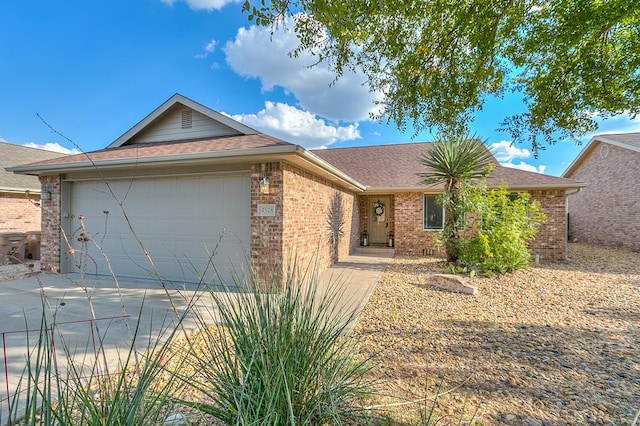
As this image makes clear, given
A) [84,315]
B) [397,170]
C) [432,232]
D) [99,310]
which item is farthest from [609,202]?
[84,315]

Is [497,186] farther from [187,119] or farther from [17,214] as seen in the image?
[17,214]

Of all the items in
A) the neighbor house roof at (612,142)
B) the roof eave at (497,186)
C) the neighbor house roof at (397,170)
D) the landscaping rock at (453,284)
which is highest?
the neighbor house roof at (612,142)

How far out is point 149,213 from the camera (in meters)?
7.20

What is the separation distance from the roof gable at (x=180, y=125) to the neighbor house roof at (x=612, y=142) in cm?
1692

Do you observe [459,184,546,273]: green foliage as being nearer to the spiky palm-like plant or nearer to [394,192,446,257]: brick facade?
the spiky palm-like plant

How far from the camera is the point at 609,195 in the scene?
14031mm

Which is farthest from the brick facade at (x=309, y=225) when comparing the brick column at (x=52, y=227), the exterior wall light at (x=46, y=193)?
the exterior wall light at (x=46, y=193)

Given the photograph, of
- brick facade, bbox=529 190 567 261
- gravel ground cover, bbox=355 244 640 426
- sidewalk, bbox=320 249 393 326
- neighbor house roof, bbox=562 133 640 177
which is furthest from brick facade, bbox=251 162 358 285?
neighbor house roof, bbox=562 133 640 177

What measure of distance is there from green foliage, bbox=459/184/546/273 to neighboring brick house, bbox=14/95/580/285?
11.1ft

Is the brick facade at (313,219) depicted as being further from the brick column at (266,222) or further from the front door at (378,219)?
the front door at (378,219)

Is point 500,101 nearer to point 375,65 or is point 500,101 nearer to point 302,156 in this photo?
point 375,65

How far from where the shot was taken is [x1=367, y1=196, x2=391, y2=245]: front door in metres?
14.4

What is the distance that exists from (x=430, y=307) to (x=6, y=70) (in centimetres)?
1055

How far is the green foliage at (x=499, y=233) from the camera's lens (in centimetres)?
755
